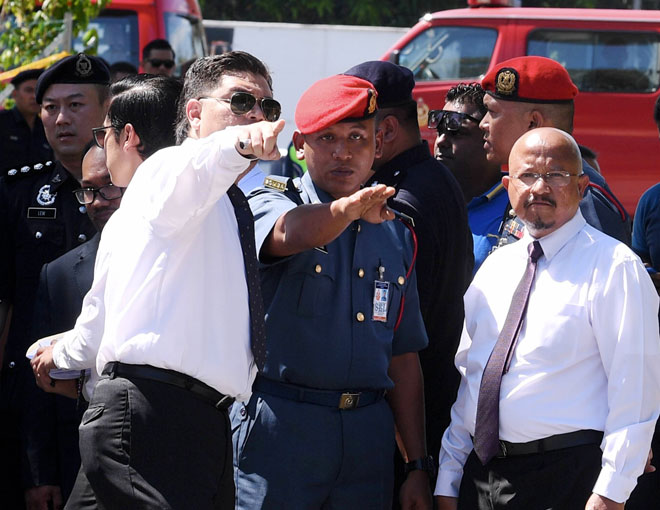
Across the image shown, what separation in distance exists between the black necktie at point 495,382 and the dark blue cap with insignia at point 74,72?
271cm

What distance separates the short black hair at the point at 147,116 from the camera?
3404 mm

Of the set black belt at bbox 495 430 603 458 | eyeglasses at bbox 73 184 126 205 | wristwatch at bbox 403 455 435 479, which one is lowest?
wristwatch at bbox 403 455 435 479

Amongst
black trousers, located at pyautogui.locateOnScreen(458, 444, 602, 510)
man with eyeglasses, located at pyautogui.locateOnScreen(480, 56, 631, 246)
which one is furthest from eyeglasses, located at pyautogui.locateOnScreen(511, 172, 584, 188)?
black trousers, located at pyautogui.locateOnScreen(458, 444, 602, 510)

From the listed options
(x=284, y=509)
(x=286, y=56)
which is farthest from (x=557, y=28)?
(x=284, y=509)

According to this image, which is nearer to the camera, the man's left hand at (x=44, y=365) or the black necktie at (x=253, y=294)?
the black necktie at (x=253, y=294)

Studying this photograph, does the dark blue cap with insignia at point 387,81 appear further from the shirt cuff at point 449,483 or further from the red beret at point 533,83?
the shirt cuff at point 449,483

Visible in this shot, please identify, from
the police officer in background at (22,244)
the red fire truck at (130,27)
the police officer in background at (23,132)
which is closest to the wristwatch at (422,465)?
the police officer in background at (22,244)

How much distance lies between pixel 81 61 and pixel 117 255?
2528mm

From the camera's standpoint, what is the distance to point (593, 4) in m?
20.8

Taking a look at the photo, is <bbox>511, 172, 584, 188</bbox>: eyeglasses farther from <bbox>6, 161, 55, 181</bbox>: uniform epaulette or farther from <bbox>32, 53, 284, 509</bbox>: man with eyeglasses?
<bbox>6, 161, 55, 181</bbox>: uniform epaulette

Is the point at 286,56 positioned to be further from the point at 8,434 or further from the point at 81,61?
the point at 8,434

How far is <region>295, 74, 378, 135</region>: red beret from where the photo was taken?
322 centimetres

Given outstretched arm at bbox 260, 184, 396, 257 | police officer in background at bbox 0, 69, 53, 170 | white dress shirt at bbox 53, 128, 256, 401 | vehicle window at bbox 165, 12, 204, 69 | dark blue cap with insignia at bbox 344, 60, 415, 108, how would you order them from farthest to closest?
vehicle window at bbox 165, 12, 204, 69, police officer in background at bbox 0, 69, 53, 170, dark blue cap with insignia at bbox 344, 60, 415, 108, outstretched arm at bbox 260, 184, 396, 257, white dress shirt at bbox 53, 128, 256, 401

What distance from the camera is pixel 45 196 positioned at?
457cm
